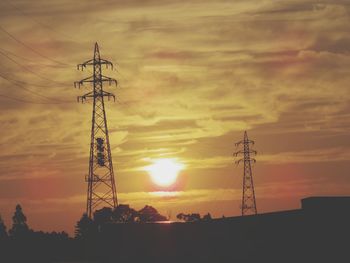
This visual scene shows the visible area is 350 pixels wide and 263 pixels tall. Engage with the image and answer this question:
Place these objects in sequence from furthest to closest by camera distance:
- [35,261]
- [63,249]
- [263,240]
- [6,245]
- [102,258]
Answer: [63,249] < [6,245] < [35,261] < [102,258] < [263,240]

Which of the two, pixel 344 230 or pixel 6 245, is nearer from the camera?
pixel 344 230

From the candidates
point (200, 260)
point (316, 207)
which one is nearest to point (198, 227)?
point (200, 260)

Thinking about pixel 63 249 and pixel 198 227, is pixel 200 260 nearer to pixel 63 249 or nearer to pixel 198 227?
pixel 198 227

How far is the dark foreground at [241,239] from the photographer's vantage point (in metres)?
70.9

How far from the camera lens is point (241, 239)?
78.7m

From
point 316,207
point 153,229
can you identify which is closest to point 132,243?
point 153,229

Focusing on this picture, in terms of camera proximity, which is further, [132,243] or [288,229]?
[132,243]

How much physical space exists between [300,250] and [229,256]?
9327 mm

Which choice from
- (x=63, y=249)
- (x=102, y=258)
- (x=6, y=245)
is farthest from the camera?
(x=63, y=249)

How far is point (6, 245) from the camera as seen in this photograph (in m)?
107

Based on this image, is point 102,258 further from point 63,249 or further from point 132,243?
point 63,249

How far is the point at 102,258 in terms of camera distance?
88375mm

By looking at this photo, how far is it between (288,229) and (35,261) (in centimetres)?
3451

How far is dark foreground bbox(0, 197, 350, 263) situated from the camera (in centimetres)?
7094
